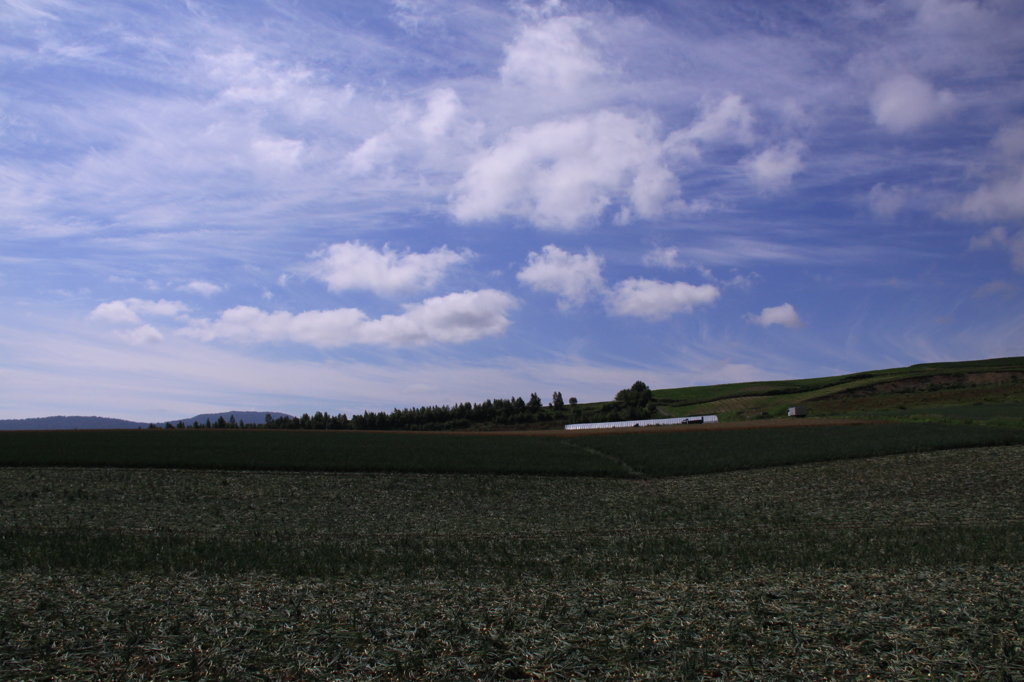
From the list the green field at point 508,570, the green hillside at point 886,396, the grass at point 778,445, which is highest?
the green hillside at point 886,396

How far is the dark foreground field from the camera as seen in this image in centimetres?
846

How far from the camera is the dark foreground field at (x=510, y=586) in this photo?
8.46 m

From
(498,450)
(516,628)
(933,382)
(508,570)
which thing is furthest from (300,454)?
(933,382)

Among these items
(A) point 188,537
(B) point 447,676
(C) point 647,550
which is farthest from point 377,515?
(B) point 447,676

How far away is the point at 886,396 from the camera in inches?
3401

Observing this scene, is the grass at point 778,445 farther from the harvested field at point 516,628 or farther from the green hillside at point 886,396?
the harvested field at point 516,628

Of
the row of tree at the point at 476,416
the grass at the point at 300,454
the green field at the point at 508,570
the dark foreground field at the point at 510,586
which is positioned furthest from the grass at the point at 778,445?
the row of tree at the point at 476,416

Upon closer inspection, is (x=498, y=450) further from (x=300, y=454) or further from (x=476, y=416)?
(x=476, y=416)

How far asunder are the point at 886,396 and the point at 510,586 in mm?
90846

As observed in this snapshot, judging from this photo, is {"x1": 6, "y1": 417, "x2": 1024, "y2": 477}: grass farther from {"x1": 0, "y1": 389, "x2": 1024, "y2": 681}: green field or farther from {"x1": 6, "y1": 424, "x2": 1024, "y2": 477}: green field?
{"x1": 0, "y1": 389, "x2": 1024, "y2": 681}: green field

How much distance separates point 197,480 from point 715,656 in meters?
25.6

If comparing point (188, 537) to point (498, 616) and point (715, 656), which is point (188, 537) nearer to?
point (498, 616)

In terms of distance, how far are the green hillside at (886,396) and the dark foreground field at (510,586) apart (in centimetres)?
4025

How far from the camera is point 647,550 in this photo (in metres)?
15.7
